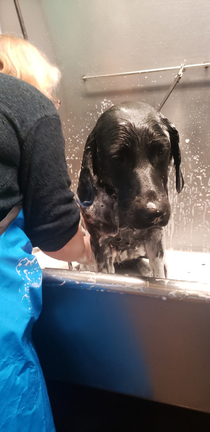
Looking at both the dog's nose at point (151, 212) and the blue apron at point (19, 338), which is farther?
the dog's nose at point (151, 212)

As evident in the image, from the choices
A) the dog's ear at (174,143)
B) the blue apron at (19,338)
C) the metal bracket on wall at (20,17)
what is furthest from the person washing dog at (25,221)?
the metal bracket on wall at (20,17)

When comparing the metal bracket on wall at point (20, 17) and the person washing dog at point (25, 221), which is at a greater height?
the metal bracket on wall at point (20, 17)

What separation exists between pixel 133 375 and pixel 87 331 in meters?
0.30

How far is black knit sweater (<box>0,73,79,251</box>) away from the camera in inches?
21.9

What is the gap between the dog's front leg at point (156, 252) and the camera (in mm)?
1227

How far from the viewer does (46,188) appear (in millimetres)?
665

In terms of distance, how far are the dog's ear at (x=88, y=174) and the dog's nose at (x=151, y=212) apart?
0.34m

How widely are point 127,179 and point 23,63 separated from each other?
23.3 inches

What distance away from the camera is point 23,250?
2.22 ft

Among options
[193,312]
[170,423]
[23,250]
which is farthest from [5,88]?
[170,423]

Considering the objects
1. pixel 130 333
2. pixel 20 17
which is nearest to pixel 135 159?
pixel 130 333

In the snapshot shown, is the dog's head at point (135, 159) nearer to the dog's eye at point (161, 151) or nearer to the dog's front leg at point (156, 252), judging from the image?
the dog's eye at point (161, 151)

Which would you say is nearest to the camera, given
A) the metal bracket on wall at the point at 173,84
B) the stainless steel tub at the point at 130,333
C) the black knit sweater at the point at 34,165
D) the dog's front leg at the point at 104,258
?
the black knit sweater at the point at 34,165

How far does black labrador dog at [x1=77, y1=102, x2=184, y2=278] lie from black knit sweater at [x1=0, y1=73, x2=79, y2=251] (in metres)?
0.30
